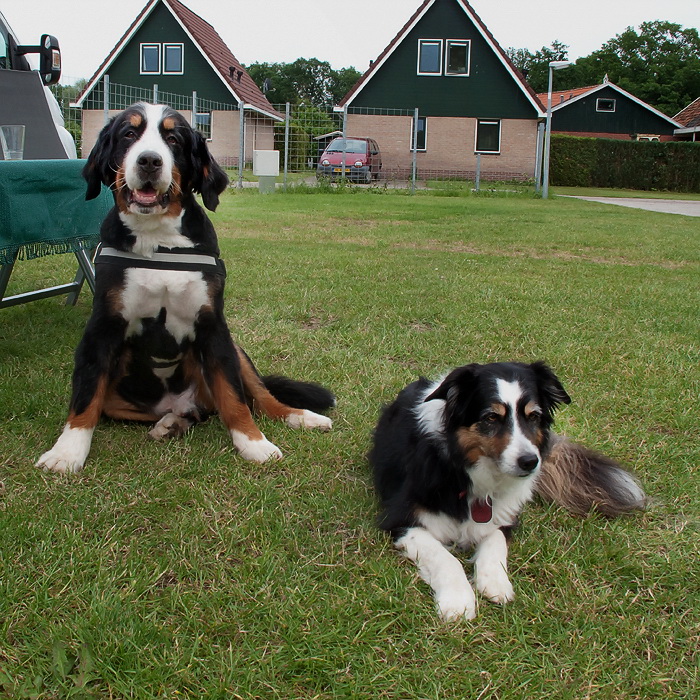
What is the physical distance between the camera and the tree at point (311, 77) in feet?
276

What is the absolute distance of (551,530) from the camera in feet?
8.79

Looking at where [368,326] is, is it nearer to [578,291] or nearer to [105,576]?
[578,291]

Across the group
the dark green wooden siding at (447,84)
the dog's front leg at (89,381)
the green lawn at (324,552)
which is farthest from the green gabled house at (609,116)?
the dog's front leg at (89,381)

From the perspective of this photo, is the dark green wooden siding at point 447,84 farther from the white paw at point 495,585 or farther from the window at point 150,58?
the white paw at point 495,585

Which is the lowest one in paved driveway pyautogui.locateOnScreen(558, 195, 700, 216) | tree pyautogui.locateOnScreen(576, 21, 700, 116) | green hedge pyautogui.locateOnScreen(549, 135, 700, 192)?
paved driveway pyautogui.locateOnScreen(558, 195, 700, 216)

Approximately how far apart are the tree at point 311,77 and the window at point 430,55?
5559cm

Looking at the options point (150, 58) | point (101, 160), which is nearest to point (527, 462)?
point (101, 160)

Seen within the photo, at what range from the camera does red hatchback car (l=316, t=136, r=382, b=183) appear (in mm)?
20277

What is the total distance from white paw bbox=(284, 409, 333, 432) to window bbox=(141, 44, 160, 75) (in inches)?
1303

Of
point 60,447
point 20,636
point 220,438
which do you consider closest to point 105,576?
point 20,636

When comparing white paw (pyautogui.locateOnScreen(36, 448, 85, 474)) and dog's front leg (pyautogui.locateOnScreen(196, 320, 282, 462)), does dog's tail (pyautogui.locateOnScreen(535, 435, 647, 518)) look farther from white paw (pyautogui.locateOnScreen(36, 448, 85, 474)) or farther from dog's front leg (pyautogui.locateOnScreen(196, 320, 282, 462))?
white paw (pyautogui.locateOnScreen(36, 448, 85, 474))

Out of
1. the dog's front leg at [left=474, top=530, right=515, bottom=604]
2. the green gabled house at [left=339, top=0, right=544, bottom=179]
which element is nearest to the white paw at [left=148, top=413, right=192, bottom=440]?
the dog's front leg at [left=474, top=530, right=515, bottom=604]

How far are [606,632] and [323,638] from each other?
831 mm

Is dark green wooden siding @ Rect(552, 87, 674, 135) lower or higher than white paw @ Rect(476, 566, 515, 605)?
higher
